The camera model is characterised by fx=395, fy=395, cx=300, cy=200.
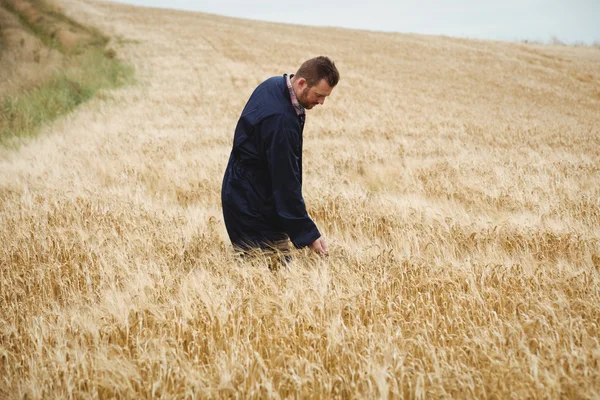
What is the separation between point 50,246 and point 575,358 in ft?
12.4

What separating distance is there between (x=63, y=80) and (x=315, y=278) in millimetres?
15351

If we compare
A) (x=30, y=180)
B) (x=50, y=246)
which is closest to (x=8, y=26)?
(x=30, y=180)

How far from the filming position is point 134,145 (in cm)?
803

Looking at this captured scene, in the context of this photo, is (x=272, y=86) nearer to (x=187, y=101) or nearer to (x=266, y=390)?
(x=266, y=390)

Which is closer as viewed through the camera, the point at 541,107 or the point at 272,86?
the point at 272,86

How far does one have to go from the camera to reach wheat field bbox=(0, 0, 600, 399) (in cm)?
190

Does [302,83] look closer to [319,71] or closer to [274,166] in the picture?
[319,71]

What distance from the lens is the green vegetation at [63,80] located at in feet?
31.8

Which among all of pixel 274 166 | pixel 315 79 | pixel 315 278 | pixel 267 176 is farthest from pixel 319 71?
pixel 315 278

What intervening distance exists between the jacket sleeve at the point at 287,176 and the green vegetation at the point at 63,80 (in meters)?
7.53

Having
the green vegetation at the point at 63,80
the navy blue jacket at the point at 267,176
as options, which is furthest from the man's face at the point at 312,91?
the green vegetation at the point at 63,80

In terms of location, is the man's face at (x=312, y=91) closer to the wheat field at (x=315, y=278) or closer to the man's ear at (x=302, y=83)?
the man's ear at (x=302, y=83)

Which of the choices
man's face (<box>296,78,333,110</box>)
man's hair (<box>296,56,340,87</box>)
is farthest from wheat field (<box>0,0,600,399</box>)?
man's hair (<box>296,56,340,87</box>)

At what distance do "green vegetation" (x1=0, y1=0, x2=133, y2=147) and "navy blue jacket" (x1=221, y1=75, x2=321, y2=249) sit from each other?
712cm
